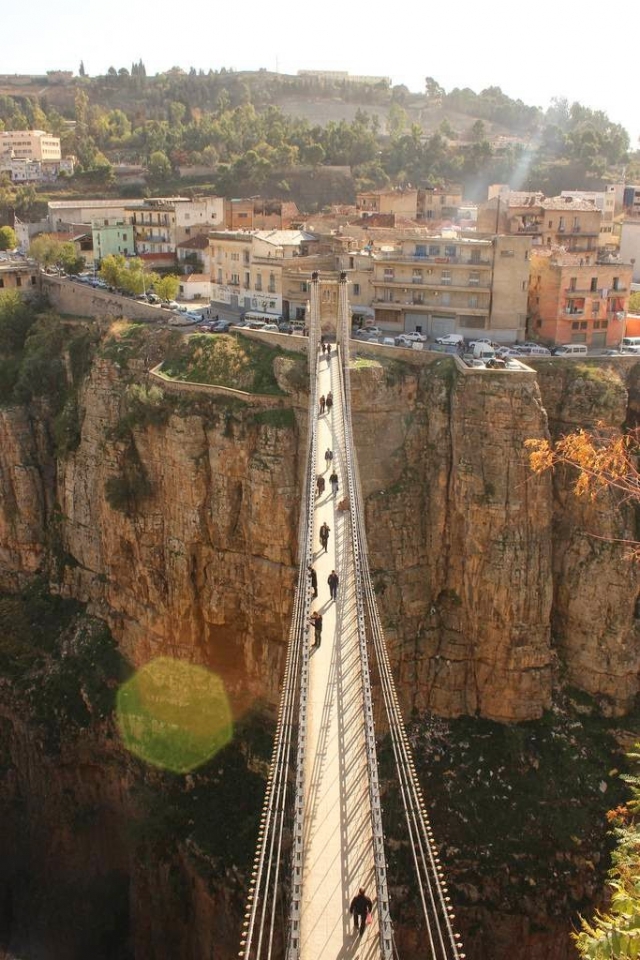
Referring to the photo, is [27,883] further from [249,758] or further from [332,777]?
[332,777]

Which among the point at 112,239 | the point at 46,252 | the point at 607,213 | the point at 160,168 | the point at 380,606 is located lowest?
the point at 380,606

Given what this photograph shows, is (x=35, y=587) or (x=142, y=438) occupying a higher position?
(x=142, y=438)

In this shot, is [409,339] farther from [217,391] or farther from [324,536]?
[324,536]

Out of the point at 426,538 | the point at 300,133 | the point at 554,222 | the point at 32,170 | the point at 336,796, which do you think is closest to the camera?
the point at 336,796

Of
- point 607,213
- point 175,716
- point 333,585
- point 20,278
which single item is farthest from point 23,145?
point 333,585

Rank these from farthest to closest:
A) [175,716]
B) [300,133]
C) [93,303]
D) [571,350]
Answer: [300,133] < [93,303] < [571,350] < [175,716]

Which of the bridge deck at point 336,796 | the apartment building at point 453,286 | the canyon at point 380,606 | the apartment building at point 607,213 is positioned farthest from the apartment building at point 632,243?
the bridge deck at point 336,796

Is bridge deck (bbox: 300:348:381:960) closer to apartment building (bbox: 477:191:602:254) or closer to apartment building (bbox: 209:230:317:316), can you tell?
apartment building (bbox: 209:230:317:316)

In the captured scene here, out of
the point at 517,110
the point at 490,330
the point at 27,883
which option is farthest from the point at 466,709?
the point at 517,110

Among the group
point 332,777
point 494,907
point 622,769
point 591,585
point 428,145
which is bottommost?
point 494,907
